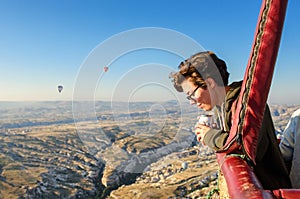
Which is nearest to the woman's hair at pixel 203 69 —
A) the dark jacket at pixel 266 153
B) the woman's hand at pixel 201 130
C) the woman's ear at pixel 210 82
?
the woman's ear at pixel 210 82

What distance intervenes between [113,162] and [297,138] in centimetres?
8931

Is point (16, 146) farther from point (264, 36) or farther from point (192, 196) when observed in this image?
point (264, 36)

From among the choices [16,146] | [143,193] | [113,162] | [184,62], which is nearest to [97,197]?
[143,193]

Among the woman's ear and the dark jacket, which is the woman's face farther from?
the dark jacket

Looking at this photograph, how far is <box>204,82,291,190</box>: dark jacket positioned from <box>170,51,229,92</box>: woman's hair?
77 cm

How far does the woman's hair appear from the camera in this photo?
9.26 feet

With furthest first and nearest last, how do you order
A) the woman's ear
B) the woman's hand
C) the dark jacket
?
the woman's ear → the woman's hand → the dark jacket

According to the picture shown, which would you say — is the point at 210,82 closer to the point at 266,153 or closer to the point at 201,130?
the point at 201,130

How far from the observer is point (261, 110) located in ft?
4.72

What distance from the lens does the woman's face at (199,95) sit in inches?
113

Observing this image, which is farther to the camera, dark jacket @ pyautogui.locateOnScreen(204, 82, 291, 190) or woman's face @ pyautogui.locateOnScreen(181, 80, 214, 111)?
woman's face @ pyautogui.locateOnScreen(181, 80, 214, 111)

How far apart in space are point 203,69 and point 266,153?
1184 mm

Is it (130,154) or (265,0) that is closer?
(265,0)

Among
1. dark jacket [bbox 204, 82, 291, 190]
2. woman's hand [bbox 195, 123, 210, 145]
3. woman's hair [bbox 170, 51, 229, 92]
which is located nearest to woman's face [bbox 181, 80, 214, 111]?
woman's hair [bbox 170, 51, 229, 92]
